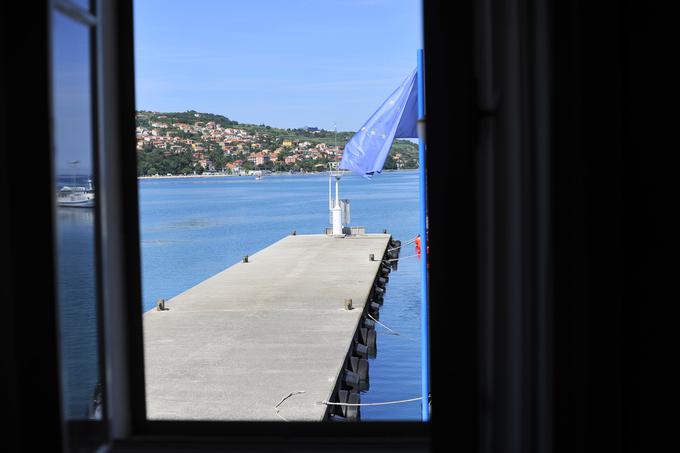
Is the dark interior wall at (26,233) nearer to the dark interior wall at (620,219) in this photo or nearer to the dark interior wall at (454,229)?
the dark interior wall at (454,229)

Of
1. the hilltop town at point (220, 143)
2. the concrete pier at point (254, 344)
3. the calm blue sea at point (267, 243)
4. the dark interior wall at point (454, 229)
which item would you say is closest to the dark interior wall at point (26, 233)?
the calm blue sea at point (267, 243)

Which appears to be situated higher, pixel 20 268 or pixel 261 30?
pixel 261 30

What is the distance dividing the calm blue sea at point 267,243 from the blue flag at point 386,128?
2.17m

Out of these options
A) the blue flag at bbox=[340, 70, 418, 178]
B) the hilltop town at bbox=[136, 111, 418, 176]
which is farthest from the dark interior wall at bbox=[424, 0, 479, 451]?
the hilltop town at bbox=[136, 111, 418, 176]

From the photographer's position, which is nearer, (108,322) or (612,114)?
(612,114)

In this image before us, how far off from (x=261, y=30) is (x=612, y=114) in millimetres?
60388

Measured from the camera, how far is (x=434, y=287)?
153 cm

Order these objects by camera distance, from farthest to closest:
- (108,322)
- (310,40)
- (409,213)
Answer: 1. (310,40)
2. (409,213)
3. (108,322)

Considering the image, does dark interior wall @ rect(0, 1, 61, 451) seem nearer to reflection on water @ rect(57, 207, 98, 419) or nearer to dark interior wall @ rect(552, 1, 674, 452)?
reflection on water @ rect(57, 207, 98, 419)

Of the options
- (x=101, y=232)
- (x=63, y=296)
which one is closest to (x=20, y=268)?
(x=63, y=296)

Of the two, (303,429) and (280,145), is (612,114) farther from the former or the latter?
(280,145)

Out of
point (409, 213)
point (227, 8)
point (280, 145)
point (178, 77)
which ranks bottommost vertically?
point (409, 213)

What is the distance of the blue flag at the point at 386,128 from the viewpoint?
5.87m

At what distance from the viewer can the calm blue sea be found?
11609 mm
